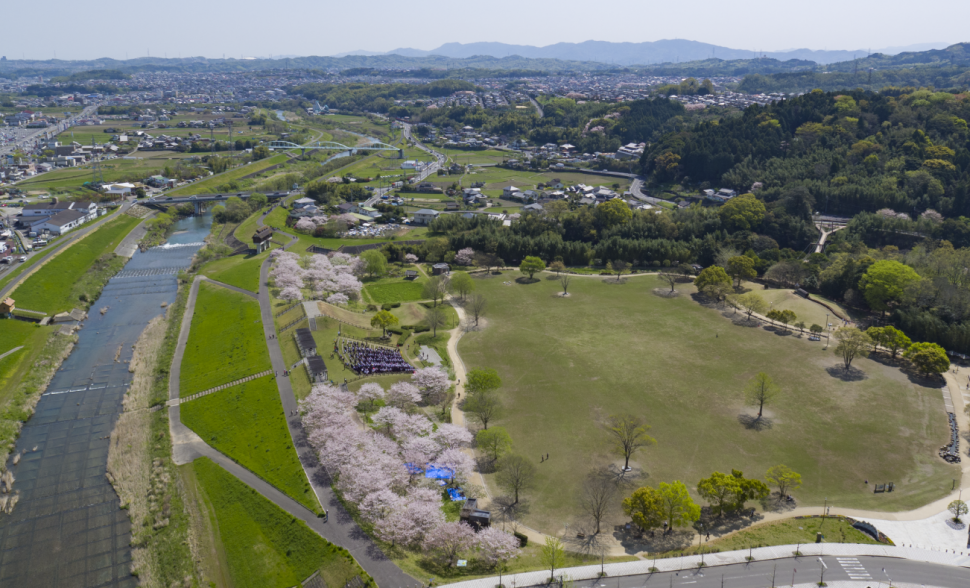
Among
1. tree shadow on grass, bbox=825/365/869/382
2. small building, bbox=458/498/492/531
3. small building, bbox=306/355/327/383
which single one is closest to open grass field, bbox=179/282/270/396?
small building, bbox=306/355/327/383

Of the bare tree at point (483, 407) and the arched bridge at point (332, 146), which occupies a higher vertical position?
the arched bridge at point (332, 146)

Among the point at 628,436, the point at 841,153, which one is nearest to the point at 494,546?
the point at 628,436

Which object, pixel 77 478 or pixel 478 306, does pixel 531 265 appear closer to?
pixel 478 306

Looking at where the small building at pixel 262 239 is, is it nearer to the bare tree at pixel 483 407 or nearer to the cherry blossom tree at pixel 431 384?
the cherry blossom tree at pixel 431 384

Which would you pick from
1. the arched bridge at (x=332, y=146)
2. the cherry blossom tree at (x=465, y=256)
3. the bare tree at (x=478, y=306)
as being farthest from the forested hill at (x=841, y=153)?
the arched bridge at (x=332, y=146)

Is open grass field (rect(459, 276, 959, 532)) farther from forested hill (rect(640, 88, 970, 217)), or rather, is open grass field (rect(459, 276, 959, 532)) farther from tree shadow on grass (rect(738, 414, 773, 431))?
forested hill (rect(640, 88, 970, 217))

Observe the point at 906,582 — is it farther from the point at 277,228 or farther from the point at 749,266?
the point at 277,228

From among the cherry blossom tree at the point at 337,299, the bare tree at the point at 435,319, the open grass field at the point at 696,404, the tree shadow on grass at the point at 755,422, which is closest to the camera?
the open grass field at the point at 696,404
